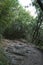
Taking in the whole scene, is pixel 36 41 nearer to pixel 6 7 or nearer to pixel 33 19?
pixel 33 19

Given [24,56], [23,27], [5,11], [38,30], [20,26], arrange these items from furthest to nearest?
[23,27], [20,26], [38,30], [5,11], [24,56]

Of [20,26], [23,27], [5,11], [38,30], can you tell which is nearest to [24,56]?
[5,11]

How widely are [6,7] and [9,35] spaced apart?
12.5 ft

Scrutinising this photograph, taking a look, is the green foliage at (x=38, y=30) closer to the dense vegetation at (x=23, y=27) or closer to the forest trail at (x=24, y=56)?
the dense vegetation at (x=23, y=27)

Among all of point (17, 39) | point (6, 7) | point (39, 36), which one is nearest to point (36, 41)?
point (39, 36)

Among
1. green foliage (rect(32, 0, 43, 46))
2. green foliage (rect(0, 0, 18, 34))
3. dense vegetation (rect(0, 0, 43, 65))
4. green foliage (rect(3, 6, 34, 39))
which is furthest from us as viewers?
green foliage (rect(3, 6, 34, 39))

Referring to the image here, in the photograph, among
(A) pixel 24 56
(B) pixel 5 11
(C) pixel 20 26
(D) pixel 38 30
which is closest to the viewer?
(A) pixel 24 56

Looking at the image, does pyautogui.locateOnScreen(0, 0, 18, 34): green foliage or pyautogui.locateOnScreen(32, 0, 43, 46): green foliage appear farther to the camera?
pyautogui.locateOnScreen(32, 0, 43, 46): green foliage

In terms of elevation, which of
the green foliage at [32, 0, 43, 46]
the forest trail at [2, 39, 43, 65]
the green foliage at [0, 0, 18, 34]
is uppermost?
the green foliage at [0, 0, 18, 34]

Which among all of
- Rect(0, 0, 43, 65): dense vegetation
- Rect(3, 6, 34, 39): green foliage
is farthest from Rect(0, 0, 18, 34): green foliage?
Rect(3, 6, 34, 39): green foliage

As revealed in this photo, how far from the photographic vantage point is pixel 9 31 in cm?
1370

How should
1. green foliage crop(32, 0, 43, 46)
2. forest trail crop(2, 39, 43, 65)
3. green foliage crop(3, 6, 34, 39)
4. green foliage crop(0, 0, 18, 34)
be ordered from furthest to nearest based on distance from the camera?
green foliage crop(3, 6, 34, 39), green foliage crop(32, 0, 43, 46), green foliage crop(0, 0, 18, 34), forest trail crop(2, 39, 43, 65)

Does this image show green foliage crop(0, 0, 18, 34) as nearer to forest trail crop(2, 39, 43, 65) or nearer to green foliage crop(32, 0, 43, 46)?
forest trail crop(2, 39, 43, 65)

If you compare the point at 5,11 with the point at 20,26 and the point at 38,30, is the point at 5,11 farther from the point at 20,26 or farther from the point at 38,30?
the point at 20,26
